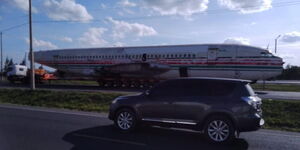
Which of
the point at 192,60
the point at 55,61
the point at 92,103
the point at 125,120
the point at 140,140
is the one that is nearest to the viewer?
the point at 140,140

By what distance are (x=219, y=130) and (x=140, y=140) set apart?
6.93ft

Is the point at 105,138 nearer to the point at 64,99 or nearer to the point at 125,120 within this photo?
the point at 125,120

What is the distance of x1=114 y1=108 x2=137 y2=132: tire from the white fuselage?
20936 millimetres

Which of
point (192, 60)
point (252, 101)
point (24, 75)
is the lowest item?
point (252, 101)

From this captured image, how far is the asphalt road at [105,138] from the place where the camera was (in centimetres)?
796

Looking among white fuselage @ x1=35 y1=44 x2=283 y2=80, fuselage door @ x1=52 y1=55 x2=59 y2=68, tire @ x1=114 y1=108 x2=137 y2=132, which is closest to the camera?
tire @ x1=114 y1=108 x2=137 y2=132

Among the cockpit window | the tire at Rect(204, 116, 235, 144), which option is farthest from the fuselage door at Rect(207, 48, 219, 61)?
the tire at Rect(204, 116, 235, 144)

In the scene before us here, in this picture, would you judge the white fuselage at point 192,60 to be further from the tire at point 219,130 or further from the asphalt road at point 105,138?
the tire at point 219,130

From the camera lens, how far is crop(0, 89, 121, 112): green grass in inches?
748

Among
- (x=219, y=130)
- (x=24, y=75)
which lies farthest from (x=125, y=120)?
(x=24, y=75)

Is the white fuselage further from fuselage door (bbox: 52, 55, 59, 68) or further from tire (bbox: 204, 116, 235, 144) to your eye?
tire (bbox: 204, 116, 235, 144)

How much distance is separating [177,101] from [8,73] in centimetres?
4001

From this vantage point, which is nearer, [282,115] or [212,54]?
[282,115]

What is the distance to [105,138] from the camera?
8914 millimetres
